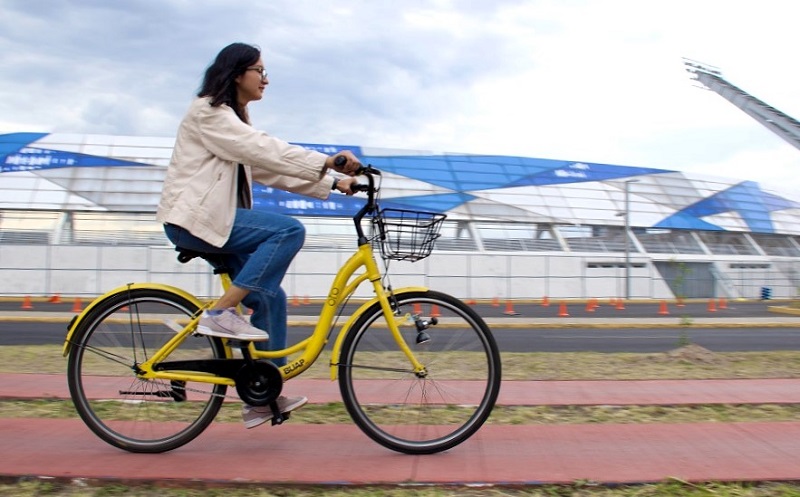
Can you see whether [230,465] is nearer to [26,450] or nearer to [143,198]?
[26,450]

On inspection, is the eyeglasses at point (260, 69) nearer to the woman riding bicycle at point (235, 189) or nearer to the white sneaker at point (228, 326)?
the woman riding bicycle at point (235, 189)

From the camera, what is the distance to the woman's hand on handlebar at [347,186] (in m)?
3.29

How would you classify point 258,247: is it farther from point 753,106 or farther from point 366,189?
point 753,106

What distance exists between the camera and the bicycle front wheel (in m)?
3.29

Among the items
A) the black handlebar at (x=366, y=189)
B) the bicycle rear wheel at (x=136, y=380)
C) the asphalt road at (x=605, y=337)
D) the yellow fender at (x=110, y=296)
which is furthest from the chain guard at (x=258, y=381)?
the asphalt road at (x=605, y=337)

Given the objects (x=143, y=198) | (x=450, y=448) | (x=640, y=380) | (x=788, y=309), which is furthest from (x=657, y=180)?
(x=450, y=448)

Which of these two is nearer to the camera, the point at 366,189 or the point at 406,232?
the point at 406,232

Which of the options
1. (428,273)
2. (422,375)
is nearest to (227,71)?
(422,375)

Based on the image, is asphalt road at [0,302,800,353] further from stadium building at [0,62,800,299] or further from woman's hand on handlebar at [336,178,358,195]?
stadium building at [0,62,800,299]

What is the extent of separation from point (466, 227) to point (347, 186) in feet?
97.4

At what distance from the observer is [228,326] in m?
3.19

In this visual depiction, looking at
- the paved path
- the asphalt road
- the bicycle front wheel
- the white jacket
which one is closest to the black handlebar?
the white jacket

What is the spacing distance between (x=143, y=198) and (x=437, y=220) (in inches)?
1212

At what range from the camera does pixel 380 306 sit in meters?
3.35
